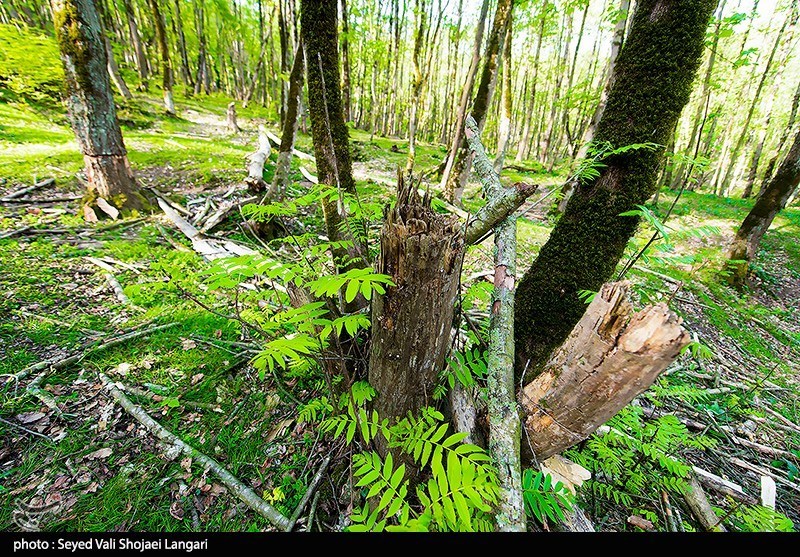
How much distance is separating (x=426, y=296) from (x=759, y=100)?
1288 inches

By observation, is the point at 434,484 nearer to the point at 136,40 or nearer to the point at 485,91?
the point at 485,91

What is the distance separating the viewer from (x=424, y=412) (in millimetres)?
2004

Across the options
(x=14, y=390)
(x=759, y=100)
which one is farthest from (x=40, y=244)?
(x=759, y=100)

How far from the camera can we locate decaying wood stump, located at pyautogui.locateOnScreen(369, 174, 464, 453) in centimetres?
173

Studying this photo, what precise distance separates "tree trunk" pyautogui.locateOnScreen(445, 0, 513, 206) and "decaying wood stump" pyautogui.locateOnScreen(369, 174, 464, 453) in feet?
25.8

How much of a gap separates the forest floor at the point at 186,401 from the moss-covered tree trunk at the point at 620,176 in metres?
0.39

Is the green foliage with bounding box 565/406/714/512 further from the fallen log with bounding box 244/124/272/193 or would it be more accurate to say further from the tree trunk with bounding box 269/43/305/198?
the fallen log with bounding box 244/124/272/193

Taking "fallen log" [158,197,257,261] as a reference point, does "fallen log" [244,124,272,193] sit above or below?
above

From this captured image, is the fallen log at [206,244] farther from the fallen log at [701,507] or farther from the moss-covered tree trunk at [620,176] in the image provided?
the fallen log at [701,507]

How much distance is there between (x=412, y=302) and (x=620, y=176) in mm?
1950

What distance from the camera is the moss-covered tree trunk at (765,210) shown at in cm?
751

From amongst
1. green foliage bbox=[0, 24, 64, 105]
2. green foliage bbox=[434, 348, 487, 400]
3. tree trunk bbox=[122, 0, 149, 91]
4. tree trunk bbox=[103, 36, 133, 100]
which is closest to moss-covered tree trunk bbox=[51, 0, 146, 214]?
green foliage bbox=[0, 24, 64, 105]

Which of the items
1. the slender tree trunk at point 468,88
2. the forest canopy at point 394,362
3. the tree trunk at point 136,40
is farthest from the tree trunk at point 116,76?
the slender tree trunk at point 468,88

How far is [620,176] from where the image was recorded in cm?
243
